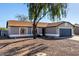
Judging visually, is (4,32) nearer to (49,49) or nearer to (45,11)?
(45,11)

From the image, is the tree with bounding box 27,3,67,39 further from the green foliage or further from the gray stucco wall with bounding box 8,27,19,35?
the gray stucco wall with bounding box 8,27,19,35

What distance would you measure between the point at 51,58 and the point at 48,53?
3.00ft

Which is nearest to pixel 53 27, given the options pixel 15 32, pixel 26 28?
pixel 26 28

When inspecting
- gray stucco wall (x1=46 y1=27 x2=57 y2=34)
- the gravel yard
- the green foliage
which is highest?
the green foliage

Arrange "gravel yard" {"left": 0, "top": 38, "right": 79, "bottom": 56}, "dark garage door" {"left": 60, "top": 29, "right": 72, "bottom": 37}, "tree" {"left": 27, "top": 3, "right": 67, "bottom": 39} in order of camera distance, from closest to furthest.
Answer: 1. "gravel yard" {"left": 0, "top": 38, "right": 79, "bottom": 56}
2. "tree" {"left": 27, "top": 3, "right": 67, "bottom": 39}
3. "dark garage door" {"left": 60, "top": 29, "right": 72, "bottom": 37}

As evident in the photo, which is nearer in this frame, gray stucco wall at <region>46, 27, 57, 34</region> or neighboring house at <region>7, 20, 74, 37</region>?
neighboring house at <region>7, 20, 74, 37</region>

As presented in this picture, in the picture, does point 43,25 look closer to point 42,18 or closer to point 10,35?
point 10,35

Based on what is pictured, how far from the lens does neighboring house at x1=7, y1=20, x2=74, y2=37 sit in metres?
16.6

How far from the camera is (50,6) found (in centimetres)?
1143

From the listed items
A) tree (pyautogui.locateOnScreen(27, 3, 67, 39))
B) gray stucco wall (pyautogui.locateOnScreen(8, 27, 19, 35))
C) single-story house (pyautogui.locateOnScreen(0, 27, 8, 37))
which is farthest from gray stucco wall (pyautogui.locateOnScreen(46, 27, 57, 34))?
tree (pyautogui.locateOnScreen(27, 3, 67, 39))

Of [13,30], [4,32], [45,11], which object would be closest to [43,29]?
[13,30]

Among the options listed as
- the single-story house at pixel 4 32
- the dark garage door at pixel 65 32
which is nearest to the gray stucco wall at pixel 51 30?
the dark garage door at pixel 65 32

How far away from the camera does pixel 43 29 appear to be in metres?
17.0

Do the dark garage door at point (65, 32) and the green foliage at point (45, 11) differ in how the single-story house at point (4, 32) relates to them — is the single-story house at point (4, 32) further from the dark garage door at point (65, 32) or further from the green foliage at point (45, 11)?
the green foliage at point (45, 11)
